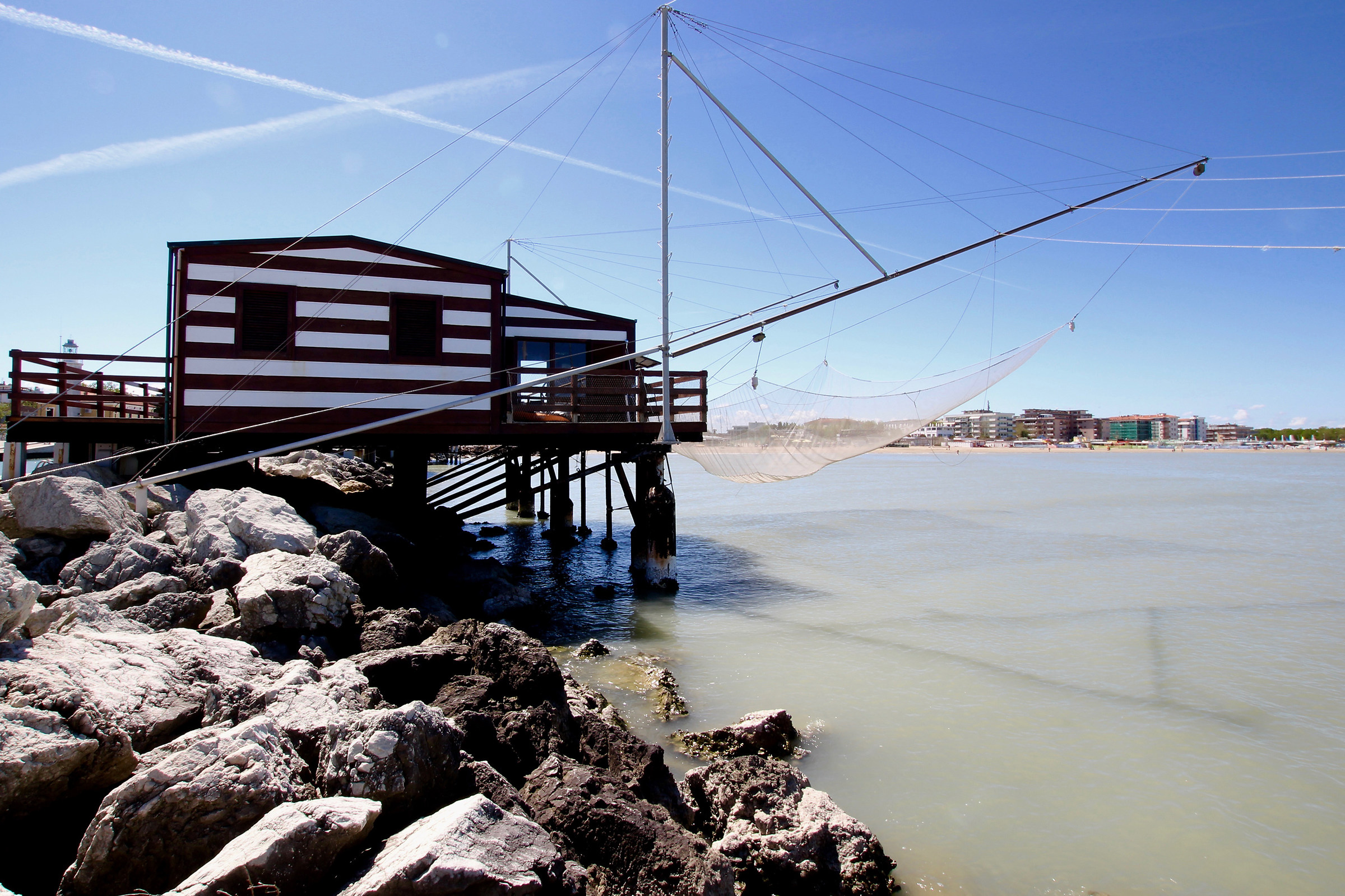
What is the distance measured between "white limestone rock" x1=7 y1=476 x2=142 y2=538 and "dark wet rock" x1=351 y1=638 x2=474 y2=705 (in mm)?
4723

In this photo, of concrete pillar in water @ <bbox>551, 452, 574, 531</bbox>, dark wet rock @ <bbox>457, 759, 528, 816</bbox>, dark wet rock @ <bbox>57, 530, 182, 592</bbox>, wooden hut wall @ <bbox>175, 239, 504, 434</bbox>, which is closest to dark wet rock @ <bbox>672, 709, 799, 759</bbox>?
dark wet rock @ <bbox>457, 759, 528, 816</bbox>

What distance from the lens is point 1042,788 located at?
6.52 metres

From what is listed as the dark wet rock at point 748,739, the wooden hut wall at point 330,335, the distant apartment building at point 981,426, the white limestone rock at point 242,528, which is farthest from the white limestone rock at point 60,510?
the distant apartment building at point 981,426

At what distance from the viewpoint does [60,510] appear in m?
7.88

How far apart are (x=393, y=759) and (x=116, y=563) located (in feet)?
18.3

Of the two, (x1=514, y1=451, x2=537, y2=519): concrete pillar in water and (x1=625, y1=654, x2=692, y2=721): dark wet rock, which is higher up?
(x1=514, y1=451, x2=537, y2=519): concrete pillar in water

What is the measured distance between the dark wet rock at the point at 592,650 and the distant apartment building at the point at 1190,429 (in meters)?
225

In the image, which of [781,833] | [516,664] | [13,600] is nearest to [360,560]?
[516,664]

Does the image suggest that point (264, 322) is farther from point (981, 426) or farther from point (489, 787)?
point (981, 426)

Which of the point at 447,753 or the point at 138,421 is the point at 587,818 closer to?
the point at 447,753

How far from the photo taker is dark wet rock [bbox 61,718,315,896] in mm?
3193

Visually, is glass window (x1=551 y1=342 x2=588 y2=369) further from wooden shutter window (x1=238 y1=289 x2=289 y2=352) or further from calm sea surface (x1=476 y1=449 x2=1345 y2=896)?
wooden shutter window (x1=238 y1=289 x2=289 y2=352)

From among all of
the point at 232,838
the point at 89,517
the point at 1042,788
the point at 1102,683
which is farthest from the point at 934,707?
the point at 89,517

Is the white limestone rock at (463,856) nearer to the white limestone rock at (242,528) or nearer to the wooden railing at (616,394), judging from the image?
the white limestone rock at (242,528)
